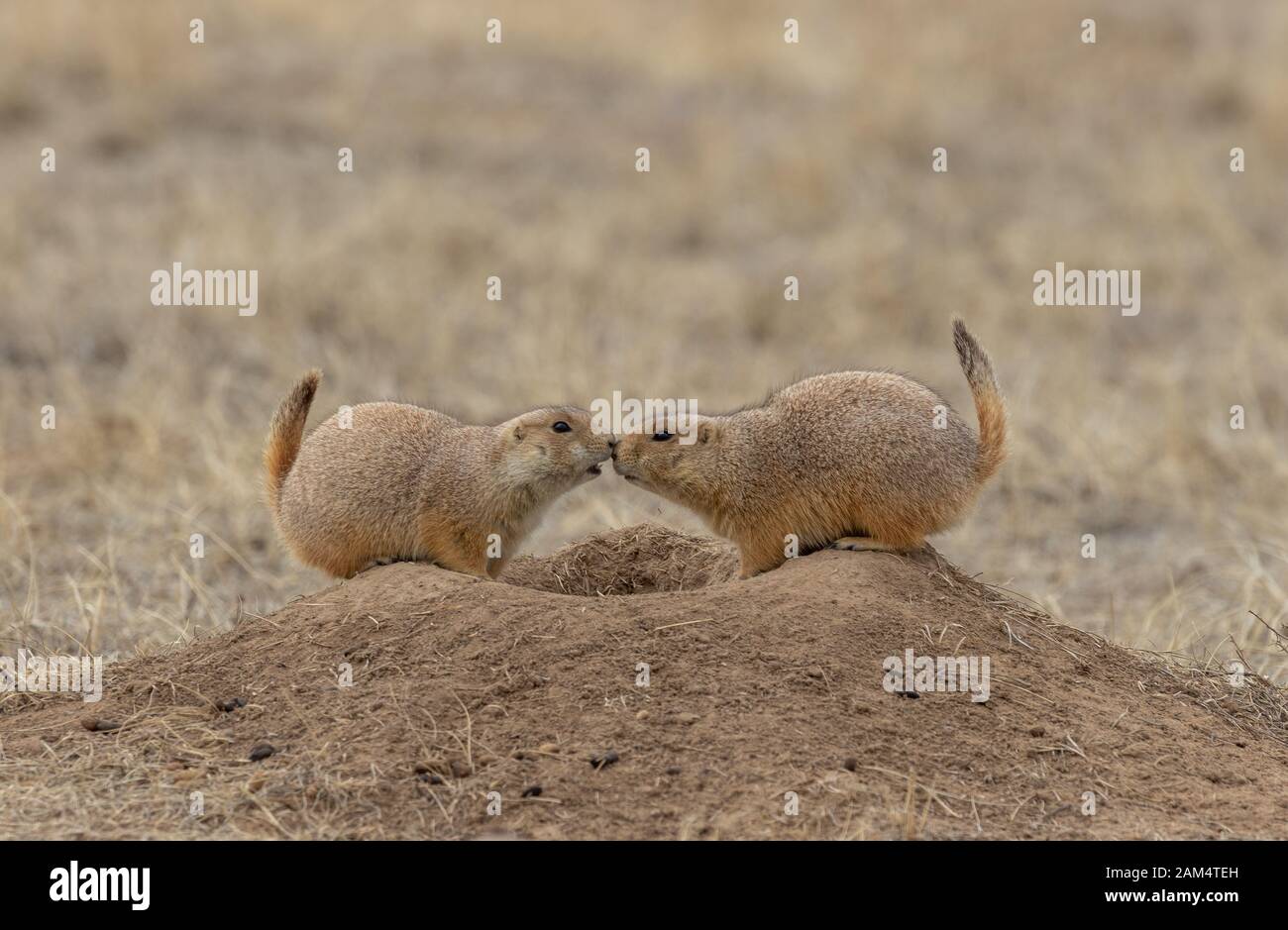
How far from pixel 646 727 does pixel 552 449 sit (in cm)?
180

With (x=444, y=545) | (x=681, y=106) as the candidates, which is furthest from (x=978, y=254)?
(x=444, y=545)

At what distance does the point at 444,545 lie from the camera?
22.6 feet

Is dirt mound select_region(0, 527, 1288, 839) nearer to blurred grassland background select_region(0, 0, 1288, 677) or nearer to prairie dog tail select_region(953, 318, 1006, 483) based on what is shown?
prairie dog tail select_region(953, 318, 1006, 483)

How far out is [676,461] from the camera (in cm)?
701

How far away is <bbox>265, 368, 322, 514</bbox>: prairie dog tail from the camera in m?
7.27

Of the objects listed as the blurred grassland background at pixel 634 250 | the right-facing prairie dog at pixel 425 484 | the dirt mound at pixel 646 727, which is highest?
the blurred grassland background at pixel 634 250

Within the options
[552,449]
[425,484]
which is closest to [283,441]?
[425,484]

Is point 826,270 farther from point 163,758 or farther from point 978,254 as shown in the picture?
point 163,758

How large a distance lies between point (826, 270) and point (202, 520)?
870 centimetres

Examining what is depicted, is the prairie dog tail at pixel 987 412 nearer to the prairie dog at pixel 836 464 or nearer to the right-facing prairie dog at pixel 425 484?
the prairie dog at pixel 836 464

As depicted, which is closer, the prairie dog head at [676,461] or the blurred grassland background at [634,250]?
the prairie dog head at [676,461]

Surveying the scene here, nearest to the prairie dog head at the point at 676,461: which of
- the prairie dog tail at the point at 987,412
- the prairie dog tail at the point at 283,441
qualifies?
the prairie dog tail at the point at 987,412

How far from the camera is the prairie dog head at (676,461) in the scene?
6.95 meters

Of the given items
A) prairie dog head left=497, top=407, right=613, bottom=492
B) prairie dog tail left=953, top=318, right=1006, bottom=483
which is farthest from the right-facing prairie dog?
prairie dog tail left=953, top=318, right=1006, bottom=483
